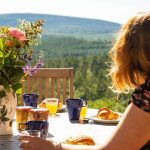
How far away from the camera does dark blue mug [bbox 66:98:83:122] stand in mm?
2361

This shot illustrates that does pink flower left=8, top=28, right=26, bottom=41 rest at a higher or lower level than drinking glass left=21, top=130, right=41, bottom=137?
higher

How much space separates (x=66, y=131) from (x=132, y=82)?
2.05 feet

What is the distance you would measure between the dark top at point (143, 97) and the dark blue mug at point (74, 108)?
93cm

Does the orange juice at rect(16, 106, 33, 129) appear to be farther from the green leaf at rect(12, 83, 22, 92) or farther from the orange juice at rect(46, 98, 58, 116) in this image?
the orange juice at rect(46, 98, 58, 116)

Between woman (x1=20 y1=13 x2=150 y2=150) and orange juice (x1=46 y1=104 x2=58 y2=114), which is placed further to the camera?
orange juice (x1=46 y1=104 x2=58 y2=114)

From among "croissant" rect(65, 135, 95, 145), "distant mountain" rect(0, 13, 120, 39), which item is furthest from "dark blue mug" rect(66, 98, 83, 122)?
"distant mountain" rect(0, 13, 120, 39)

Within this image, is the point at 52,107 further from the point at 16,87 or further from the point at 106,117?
the point at 16,87

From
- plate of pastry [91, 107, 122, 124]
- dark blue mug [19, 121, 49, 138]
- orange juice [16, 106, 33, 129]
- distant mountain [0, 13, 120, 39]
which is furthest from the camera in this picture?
distant mountain [0, 13, 120, 39]

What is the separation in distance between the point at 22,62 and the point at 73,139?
42cm

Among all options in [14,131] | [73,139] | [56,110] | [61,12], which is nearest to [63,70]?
[56,110]

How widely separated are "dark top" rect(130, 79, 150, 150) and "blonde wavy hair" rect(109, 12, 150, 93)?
0.17ft

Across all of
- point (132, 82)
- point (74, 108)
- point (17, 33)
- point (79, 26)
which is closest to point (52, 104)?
point (74, 108)

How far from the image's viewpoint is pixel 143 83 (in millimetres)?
1460

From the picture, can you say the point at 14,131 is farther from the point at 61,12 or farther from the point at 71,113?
the point at 61,12
